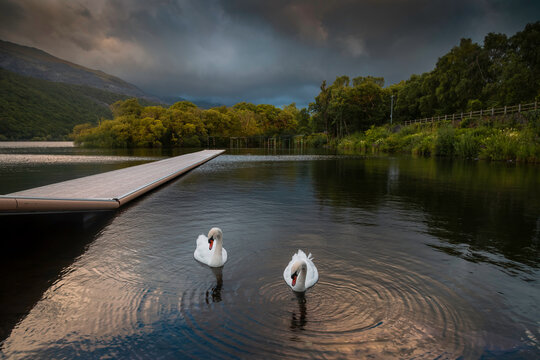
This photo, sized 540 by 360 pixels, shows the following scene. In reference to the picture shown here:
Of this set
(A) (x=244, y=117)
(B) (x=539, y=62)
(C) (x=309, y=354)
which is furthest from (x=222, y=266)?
(A) (x=244, y=117)

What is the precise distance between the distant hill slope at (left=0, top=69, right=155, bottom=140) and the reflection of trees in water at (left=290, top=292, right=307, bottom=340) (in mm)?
123686

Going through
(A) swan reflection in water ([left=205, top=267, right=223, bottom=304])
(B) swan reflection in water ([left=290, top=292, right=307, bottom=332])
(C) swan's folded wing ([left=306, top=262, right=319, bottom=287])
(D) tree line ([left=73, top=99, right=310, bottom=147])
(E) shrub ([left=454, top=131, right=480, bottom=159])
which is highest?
(D) tree line ([left=73, top=99, right=310, bottom=147])

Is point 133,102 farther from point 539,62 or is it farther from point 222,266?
point 222,266

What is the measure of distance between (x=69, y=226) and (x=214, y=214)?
134 inches

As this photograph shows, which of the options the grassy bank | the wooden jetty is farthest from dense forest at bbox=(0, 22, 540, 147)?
the wooden jetty

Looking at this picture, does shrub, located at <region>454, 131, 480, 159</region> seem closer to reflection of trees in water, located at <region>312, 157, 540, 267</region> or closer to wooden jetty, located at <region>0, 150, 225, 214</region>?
reflection of trees in water, located at <region>312, 157, 540, 267</region>

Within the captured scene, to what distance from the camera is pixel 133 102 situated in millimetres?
90688

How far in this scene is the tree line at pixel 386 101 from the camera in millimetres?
44875

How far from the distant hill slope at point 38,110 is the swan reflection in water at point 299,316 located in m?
124

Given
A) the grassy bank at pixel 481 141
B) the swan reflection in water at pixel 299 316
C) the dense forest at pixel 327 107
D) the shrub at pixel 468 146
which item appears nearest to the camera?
the swan reflection in water at pixel 299 316

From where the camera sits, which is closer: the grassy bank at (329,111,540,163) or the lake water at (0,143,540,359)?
the lake water at (0,143,540,359)

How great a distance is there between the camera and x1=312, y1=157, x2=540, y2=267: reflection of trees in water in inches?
256

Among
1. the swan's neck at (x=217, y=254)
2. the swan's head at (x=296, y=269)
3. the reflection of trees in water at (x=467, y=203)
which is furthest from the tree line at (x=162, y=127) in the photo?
the swan's head at (x=296, y=269)

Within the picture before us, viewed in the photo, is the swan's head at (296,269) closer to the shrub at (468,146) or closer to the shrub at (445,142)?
the shrub at (468,146)
